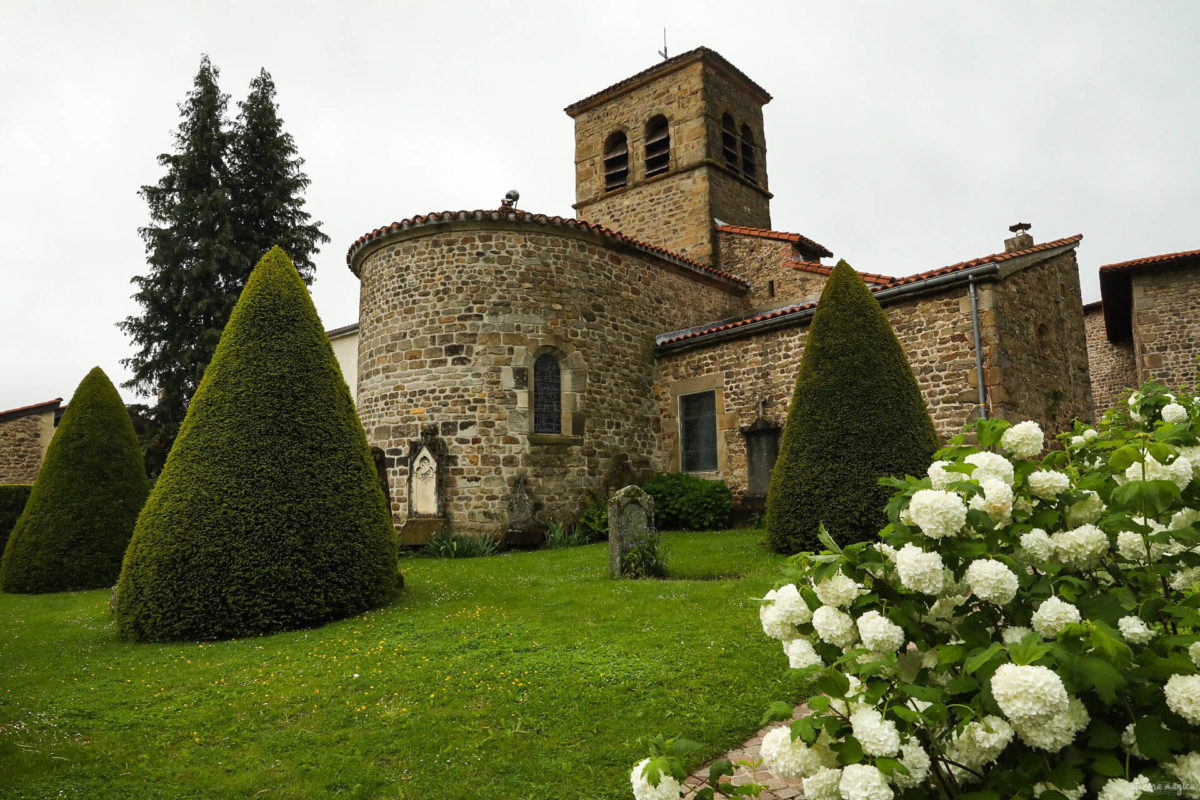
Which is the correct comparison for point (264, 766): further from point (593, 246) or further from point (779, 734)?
point (593, 246)

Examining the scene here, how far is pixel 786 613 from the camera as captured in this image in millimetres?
2516

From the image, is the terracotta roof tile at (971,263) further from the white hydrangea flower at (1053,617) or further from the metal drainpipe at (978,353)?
the white hydrangea flower at (1053,617)

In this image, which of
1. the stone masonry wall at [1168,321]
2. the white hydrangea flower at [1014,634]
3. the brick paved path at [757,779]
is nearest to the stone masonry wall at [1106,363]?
the stone masonry wall at [1168,321]

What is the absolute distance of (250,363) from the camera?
827cm

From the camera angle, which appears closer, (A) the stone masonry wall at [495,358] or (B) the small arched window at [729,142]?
(A) the stone masonry wall at [495,358]

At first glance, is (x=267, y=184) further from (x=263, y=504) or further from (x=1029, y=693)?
(x=1029, y=693)

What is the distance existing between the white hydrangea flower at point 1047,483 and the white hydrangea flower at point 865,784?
1177mm

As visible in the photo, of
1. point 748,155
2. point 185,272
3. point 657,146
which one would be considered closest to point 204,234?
point 185,272

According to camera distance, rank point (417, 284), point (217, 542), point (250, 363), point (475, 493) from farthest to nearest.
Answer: point (417, 284)
point (475, 493)
point (250, 363)
point (217, 542)

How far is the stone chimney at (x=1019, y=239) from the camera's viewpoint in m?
14.0

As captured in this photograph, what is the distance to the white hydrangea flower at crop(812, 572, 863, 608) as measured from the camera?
242cm

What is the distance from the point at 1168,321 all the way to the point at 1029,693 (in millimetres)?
19940

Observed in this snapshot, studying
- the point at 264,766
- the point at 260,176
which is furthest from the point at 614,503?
the point at 260,176

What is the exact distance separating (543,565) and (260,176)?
20.7 meters
